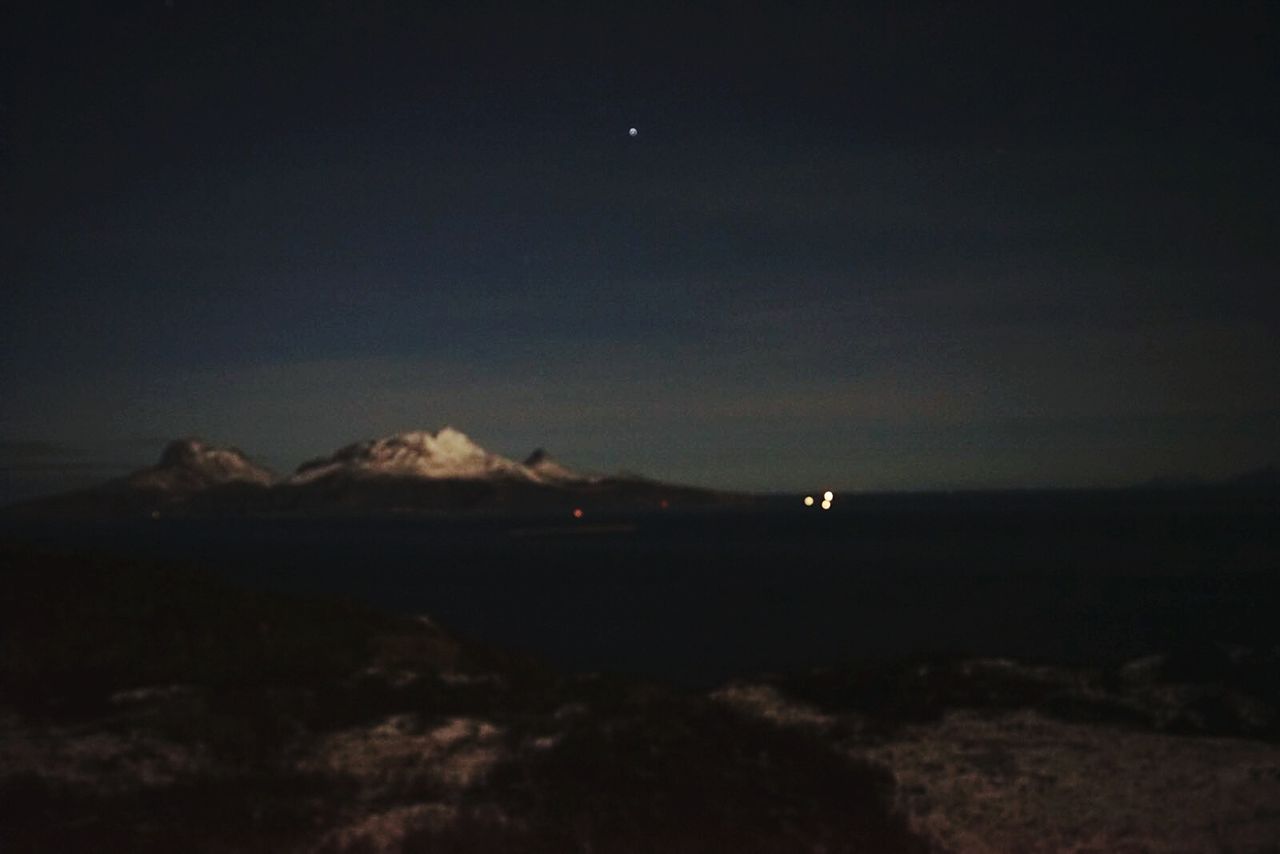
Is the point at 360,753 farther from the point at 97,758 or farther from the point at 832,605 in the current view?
the point at 832,605

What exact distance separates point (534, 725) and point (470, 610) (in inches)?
3332

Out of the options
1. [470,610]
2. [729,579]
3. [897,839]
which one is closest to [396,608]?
[470,610]

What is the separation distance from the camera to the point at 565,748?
1256 inches

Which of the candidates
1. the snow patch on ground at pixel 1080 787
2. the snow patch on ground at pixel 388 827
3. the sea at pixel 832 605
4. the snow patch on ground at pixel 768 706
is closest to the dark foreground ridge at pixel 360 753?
the snow patch on ground at pixel 388 827

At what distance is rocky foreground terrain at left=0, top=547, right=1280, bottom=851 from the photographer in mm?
25297

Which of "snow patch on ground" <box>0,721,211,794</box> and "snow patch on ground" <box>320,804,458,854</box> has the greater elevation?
"snow patch on ground" <box>320,804,458,854</box>

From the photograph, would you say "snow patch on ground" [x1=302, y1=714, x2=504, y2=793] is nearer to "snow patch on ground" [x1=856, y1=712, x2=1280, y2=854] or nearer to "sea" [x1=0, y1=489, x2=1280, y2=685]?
"snow patch on ground" [x1=856, y1=712, x2=1280, y2=854]

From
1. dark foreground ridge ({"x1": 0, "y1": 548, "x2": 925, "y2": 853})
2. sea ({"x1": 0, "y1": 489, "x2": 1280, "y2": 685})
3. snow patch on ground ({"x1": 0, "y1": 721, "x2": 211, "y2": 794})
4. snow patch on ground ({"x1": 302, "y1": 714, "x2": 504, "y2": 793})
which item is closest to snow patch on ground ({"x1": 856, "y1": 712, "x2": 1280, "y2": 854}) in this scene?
dark foreground ridge ({"x1": 0, "y1": 548, "x2": 925, "y2": 853})

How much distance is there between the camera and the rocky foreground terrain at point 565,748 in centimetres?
2530

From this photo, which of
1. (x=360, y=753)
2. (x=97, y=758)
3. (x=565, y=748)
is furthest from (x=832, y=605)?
(x=97, y=758)

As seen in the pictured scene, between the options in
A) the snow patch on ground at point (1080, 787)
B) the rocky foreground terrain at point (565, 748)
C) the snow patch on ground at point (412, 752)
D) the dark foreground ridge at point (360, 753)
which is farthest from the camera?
the snow patch on ground at point (412, 752)

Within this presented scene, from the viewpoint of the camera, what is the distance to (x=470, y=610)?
4656 inches

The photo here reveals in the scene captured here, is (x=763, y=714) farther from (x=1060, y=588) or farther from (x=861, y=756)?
(x=1060, y=588)

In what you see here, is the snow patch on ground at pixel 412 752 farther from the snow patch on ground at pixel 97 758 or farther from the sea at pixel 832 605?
the sea at pixel 832 605
